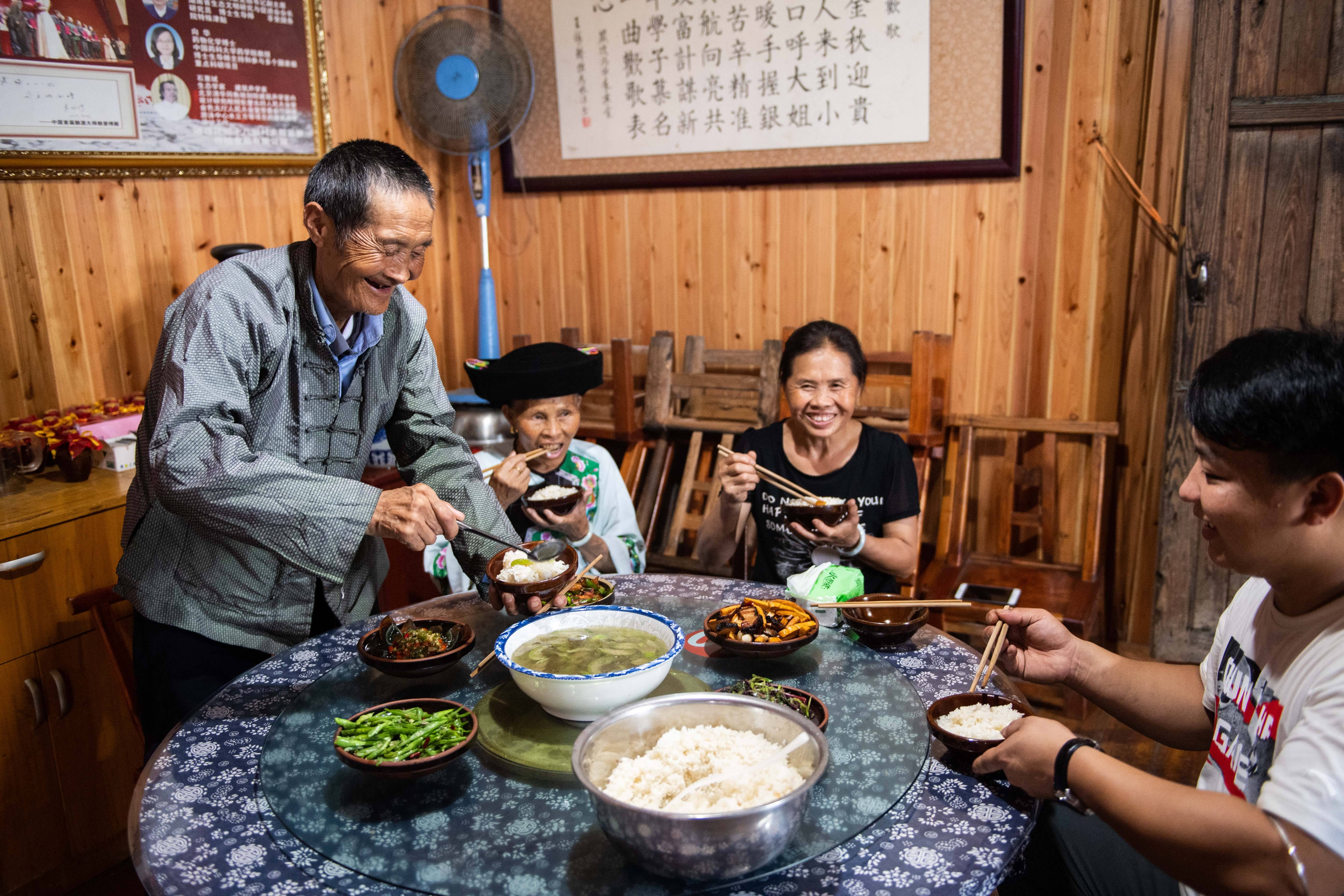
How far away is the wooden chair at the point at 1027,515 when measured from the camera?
346 cm

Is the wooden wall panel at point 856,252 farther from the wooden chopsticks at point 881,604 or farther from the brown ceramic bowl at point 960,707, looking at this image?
the brown ceramic bowl at point 960,707

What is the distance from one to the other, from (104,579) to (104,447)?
493 mm

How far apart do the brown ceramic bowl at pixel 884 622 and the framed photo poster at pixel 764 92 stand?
88.2 inches

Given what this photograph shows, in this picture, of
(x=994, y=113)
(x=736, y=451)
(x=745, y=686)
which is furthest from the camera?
(x=994, y=113)

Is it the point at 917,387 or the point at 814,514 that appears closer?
the point at 814,514

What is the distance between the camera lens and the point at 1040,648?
5.80 ft

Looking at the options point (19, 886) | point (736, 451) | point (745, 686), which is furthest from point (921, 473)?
point (19, 886)

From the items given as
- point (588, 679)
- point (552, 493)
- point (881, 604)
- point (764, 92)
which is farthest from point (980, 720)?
point (764, 92)

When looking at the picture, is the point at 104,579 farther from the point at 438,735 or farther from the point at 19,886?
the point at 438,735

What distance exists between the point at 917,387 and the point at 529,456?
1596 millimetres

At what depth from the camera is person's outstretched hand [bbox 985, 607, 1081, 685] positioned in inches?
68.1

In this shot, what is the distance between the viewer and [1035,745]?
1.34m

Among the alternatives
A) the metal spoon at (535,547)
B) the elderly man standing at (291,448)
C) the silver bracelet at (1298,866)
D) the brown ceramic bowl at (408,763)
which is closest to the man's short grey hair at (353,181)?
the elderly man standing at (291,448)

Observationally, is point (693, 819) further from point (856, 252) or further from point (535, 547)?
point (856, 252)
